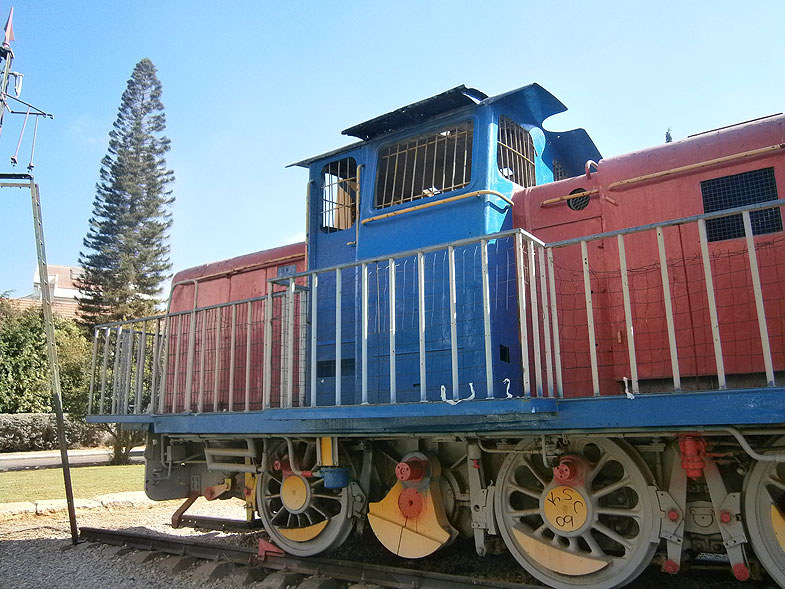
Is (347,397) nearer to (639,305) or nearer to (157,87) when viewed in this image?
(639,305)

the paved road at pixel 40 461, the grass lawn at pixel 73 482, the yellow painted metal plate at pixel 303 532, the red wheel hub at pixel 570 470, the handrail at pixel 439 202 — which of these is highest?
the handrail at pixel 439 202

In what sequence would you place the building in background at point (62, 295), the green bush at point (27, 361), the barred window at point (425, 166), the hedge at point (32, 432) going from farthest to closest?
the building in background at point (62, 295) < the green bush at point (27, 361) < the hedge at point (32, 432) < the barred window at point (425, 166)

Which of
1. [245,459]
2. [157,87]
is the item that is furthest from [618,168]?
[157,87]

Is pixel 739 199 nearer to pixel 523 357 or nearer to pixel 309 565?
pixel 523 357

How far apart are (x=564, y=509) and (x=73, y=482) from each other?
12.8m

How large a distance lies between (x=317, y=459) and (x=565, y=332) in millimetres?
2634

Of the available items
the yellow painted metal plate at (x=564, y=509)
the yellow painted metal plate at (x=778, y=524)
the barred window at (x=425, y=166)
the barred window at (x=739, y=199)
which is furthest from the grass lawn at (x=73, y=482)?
the barred window at (x=739, y=199)

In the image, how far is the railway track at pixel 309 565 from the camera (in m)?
5.04

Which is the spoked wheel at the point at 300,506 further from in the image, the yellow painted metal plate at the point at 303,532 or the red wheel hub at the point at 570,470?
the red wheel hub at the point at 570,470

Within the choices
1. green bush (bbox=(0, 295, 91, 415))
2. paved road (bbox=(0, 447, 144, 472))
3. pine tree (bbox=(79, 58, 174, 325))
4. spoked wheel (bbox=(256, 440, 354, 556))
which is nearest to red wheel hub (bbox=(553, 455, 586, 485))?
spoked wheel (bbox=(256, 440, 354, 556))

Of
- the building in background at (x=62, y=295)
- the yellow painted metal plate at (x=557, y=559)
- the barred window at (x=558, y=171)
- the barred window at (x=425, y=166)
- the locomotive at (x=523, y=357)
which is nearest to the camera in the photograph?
the locomotive at (x=523, y=357)

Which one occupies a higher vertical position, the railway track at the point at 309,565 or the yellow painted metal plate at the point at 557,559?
the yellow painted metal plate at the point at 557,559

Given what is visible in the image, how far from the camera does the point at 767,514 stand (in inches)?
158

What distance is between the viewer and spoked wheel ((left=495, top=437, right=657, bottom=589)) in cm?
444
